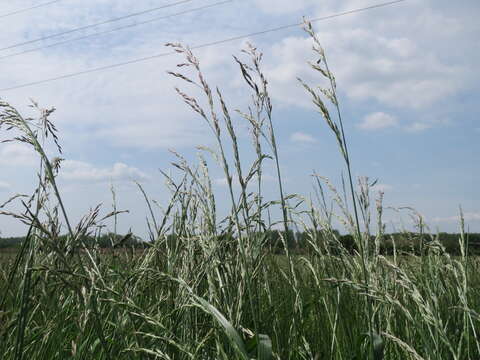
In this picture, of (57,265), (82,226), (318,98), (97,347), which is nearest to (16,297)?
(57,265)

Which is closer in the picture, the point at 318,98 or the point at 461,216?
the point at 318,98

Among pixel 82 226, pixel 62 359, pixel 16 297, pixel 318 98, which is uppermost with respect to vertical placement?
pixel 318 98

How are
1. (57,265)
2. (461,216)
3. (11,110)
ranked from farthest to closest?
(57,265) → (461,216) → (11,110)

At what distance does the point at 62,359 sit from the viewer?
1.92m

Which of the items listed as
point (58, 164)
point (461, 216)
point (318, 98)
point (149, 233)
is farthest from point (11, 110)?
point (461, 216)

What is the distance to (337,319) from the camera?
199 centimetres

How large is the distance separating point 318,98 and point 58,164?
2.98 ft

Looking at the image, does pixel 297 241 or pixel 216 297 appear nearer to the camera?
pixel 216 297

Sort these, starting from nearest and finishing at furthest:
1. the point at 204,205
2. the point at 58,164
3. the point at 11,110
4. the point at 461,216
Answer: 1. the point at 11,110
2. the point at 204,205
3. the point at 58,164
4. the point at 461,216

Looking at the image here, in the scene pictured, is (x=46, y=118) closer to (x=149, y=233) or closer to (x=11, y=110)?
(x=11, y=110)

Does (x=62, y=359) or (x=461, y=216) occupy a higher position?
(x=461, y=216)

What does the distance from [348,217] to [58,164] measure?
999 mm

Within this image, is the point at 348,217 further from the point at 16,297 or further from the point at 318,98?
the point at 16,297

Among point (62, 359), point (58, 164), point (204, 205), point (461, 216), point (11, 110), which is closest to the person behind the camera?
point (11, 110)
